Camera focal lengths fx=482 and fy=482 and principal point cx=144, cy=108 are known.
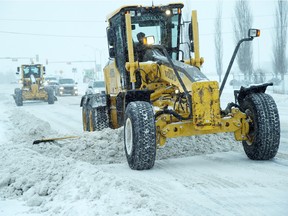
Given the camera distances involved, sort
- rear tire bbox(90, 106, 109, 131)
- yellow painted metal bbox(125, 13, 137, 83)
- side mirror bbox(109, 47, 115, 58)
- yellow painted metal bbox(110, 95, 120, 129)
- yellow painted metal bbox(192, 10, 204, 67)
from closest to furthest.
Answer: yellow painted metal bbox(125, 13, 137, 83) < yellow painted metal bbox(192, 10, 204, 67) < side mirror bbox(109, 47, 115, 58) < yellow painted metal bbox(110, 95, 120, 129) < rear tire bbox(90, 106, 109, 131)

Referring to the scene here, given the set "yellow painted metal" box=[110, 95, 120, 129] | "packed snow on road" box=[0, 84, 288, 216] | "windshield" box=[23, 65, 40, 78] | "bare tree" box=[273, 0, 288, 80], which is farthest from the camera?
"bare tree" box=[273, 0, 288, 80]

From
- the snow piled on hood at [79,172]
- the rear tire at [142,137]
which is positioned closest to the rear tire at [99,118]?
the snow piled on hood at [79,172]

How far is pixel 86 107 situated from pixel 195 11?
4704 millimetres

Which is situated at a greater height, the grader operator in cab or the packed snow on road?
the grader operator in cab

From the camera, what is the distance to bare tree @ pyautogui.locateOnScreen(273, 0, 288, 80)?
41.1 meters

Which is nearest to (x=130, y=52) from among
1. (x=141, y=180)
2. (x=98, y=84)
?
(x=141, y=180)

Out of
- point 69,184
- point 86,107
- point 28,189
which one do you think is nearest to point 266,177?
point 69,184

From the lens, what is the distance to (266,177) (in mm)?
6801

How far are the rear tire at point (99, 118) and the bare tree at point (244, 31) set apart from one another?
113 ft

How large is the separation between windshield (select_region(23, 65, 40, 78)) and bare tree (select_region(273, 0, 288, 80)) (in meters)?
20.4

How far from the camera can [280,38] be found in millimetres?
41750

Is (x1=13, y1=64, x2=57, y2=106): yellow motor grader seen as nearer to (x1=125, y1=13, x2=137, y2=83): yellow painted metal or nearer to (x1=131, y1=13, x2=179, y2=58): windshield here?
(x1=131, y1=13, x2=179, y2=58): windshield

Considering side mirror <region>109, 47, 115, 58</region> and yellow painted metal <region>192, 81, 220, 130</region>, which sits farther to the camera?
side mirror <region>109, 47, 115, 58</region>

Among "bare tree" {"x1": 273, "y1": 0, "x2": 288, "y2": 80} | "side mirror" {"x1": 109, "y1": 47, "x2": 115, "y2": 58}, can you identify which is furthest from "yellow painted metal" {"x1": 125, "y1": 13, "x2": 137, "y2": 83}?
"bare tree" {"x1": 273, "y1": 0, "x2": 288, "y2": 80}
